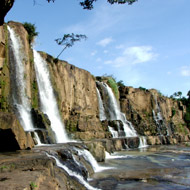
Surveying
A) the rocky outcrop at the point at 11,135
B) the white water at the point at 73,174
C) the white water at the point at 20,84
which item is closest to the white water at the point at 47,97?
the white water at the point at 20,84

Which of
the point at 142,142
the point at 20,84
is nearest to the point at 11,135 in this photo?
the point at 20,84

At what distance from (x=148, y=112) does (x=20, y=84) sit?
24434mm

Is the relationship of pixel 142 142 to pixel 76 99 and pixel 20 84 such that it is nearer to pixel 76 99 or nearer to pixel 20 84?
pixel 76 99

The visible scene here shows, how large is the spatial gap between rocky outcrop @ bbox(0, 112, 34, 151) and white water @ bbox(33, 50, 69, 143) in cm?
773

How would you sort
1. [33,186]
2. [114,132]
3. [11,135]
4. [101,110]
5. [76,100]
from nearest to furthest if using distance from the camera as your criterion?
1. [33,186]
2. [11,135]
3. [76,100]
4. [114,132]
5. [101,110]

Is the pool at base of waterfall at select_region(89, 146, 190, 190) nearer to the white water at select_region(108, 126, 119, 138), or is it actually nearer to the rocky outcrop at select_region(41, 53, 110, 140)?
the rocky outcrop at select_region(41, 53, 110, 140)

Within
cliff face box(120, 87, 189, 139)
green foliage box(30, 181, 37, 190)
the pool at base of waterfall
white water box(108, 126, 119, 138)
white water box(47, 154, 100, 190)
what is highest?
cliff face box(120, 87, 189, 139)

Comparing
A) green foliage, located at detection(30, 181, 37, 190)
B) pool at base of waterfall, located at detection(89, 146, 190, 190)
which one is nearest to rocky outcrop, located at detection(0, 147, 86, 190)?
green foliage, located at detection(30, 181, 37, 190)

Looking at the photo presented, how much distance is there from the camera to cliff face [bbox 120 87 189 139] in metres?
33.8

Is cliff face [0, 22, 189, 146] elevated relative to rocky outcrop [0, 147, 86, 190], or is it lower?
elevated

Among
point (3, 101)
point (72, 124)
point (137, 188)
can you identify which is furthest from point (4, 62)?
point (137, 188)

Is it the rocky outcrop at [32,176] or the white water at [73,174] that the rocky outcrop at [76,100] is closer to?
the white water at [73,174]

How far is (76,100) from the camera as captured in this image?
24781 millimetres

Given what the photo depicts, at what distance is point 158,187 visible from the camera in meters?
8.09
